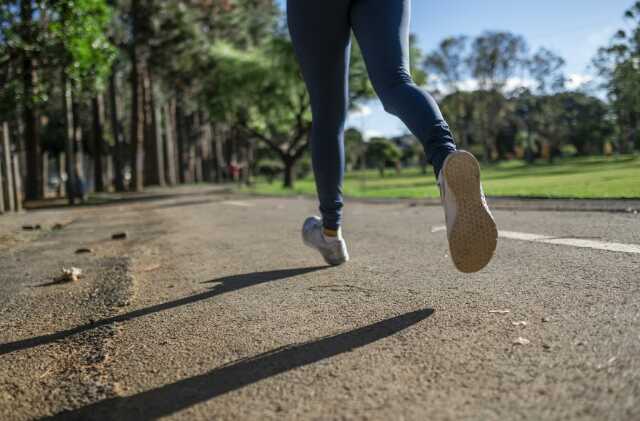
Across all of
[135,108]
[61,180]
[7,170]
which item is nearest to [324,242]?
[7,170]

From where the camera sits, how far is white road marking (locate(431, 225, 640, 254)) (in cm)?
268

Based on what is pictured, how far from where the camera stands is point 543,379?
122cm

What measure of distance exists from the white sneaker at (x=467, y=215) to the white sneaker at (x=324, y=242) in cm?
116

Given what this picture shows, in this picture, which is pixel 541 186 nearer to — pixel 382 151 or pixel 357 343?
pixel 357 343

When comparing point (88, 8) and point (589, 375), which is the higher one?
point (88, 8)

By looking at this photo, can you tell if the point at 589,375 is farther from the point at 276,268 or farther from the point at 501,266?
the point at 276,268

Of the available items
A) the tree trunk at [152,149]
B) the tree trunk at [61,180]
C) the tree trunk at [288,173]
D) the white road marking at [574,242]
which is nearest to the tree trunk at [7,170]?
the white road marking at [574,242]

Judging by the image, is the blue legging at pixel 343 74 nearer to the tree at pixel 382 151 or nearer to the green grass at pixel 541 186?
the green grass at pixel 541 186

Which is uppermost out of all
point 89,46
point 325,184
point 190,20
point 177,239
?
point 190,20

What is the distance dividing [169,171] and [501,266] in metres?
39.6

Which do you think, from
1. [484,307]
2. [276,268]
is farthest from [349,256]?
[484,307]

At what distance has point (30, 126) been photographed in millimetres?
20172

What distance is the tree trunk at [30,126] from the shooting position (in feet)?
48.8

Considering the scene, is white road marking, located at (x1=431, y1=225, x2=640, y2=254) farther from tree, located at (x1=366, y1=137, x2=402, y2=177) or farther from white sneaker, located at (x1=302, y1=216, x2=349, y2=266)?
tree, located at (x1=366, y1=137, x2=402, y2=177)
